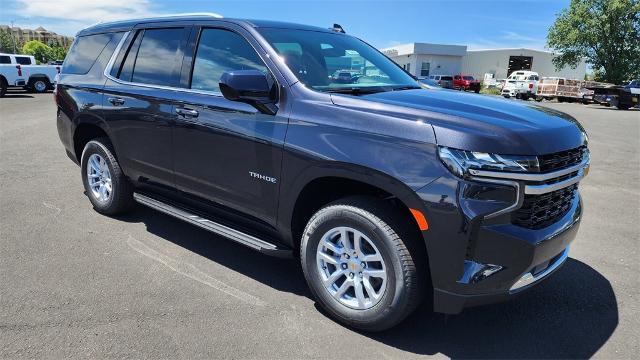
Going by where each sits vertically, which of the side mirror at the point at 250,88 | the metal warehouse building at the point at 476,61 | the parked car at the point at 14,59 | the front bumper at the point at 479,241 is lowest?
the front bumper at the point at 479,241

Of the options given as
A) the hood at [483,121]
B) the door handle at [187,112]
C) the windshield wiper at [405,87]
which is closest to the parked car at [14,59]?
the door handle at [187,112]

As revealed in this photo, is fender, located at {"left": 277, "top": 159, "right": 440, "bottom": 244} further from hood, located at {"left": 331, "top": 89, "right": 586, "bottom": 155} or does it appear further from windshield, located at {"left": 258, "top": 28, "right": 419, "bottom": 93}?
windshield, located at {"left": 258, "top": 28, "right": 419, "bottom": 93}

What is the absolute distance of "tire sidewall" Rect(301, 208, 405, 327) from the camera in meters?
2.77

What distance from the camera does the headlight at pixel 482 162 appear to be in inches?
96.3

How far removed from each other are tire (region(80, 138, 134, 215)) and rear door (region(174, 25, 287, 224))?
3.46 ft

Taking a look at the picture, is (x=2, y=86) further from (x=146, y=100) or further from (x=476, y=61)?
(x=476, y=61)

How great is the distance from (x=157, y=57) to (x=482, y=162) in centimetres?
306

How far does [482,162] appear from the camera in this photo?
2.45 m

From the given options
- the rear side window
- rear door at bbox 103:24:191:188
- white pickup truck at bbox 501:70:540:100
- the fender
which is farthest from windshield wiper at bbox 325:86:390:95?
white pickup truck at bbox 501:70:540:100

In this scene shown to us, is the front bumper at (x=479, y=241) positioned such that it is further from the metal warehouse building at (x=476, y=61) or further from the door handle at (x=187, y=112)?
the metal warehouse building at (x=476, y=61)

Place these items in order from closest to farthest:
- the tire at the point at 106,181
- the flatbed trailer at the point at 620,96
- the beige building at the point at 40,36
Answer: the tire at the point at 106,181 → the flatbed trailer at the point at 620,96 → the beige building at the point at 40,36

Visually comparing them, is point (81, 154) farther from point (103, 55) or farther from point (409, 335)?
point (409, 335)

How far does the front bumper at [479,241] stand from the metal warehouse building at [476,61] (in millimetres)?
61831

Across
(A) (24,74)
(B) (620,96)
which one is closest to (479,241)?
(A) (24,74)
